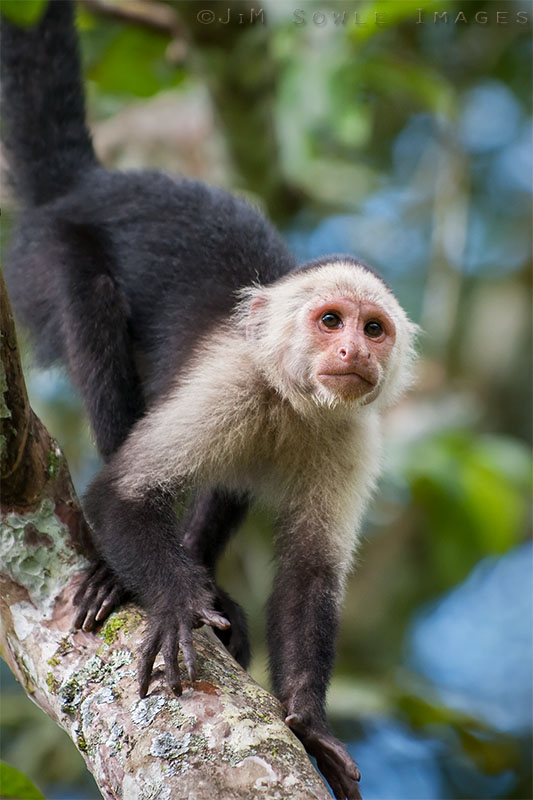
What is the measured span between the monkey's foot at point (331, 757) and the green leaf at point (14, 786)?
92 cm

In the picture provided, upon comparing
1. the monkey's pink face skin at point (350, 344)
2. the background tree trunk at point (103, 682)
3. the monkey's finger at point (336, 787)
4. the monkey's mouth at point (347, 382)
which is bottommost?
the monkey's finger at point (336, 787)

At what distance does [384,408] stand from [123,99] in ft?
11.8

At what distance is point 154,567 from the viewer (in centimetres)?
313

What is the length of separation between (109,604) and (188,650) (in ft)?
1.03

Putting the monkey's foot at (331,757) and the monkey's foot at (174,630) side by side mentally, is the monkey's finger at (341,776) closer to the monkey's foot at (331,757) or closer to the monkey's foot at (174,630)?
the monkey's foot at (331,757)

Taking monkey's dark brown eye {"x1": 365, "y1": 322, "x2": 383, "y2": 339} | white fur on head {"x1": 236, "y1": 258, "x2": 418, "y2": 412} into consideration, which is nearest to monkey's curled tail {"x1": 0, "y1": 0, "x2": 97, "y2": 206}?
white fur on head {"x1": 236, "y1": 258, "x2": 418, "y2": 412}

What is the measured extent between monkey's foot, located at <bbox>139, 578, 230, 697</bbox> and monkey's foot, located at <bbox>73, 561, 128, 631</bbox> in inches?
5.1

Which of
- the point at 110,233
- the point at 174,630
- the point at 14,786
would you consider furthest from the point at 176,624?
the point at 110,233

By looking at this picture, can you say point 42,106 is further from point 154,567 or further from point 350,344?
point 154,567

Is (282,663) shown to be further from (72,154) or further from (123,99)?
(123,99)

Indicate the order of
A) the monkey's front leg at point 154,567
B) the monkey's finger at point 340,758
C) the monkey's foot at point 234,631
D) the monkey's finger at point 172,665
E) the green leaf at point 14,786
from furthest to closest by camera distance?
the monkey's foot at point 234,631
the monkey's finger at point 340,758
the monkey's front leg at point 154,567
the monkey's finger at point 172,665
the green leaf at point 14,786

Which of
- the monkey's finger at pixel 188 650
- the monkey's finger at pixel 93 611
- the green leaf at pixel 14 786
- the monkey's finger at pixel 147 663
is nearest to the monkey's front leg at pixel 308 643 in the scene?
the monkey's finger at pixel 188 650

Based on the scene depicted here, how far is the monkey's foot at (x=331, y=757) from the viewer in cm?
312

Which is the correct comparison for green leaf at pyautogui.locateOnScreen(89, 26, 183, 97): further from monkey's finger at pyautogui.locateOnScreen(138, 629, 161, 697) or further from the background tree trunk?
monkey's finger at pyautogui.locateOnScreen(138, 629, 161, 697)
